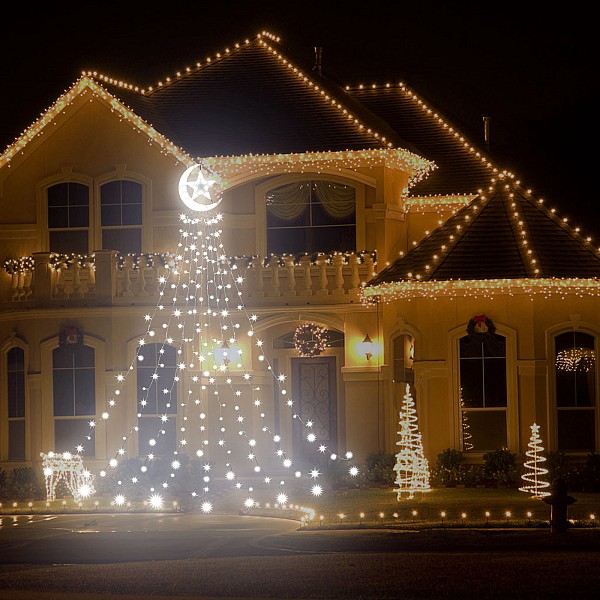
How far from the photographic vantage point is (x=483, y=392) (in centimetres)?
2578

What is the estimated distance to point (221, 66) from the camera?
3069 cm

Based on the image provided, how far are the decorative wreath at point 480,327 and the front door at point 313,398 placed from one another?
4.26 meters

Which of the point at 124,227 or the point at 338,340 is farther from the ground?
the point at 124,227

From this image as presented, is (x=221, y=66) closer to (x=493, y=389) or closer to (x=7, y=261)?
(x=7, y=261)

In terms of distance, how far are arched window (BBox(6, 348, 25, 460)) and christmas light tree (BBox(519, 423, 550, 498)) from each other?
10.3 metres

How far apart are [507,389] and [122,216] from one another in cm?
875

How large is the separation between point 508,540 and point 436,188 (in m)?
12.8

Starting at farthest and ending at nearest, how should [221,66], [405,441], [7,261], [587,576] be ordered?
[221,66] < [7,261] < [405,441] < [587,576]

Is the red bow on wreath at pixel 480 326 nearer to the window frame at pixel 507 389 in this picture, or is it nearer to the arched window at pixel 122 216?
the window frame at pixel 507 389

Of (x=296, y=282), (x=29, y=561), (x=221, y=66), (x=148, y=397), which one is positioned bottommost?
(x=29, y=561)

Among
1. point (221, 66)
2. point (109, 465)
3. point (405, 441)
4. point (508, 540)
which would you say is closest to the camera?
point (508, 540)

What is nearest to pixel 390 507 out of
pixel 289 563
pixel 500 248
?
pixel 500 248

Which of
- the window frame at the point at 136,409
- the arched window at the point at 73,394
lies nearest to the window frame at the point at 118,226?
the window frame at the point at 136,409

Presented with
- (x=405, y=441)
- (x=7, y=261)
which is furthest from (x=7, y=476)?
(x=405, y=441)
